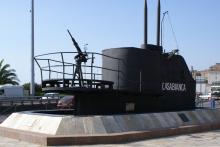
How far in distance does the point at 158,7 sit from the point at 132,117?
479cm

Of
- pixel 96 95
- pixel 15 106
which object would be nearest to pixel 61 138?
pixel 96 95

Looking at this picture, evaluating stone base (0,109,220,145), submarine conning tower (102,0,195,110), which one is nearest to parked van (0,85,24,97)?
submarine conning tower (102,0,195,110)

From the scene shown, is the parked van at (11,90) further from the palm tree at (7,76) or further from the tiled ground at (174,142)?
the tiled ground at (174,142)

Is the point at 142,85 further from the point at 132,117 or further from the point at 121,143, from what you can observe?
the point at 121,143

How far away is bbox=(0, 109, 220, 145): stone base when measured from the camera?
1118cm

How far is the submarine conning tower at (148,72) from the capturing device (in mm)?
13617

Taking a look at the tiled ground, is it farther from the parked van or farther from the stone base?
the parked van

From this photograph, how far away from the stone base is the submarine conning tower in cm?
93

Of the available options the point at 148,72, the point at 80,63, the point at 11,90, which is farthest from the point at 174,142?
the point at 11,90

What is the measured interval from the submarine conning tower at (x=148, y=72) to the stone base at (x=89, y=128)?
0.93 meters

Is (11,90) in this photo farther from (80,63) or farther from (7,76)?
(80,63)

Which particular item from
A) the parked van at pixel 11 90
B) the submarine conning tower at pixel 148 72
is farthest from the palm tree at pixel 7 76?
the submarine conning tower at pixel 148 72

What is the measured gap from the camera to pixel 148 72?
14.0 metres

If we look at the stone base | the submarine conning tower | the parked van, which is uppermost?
the submarine conning tower
